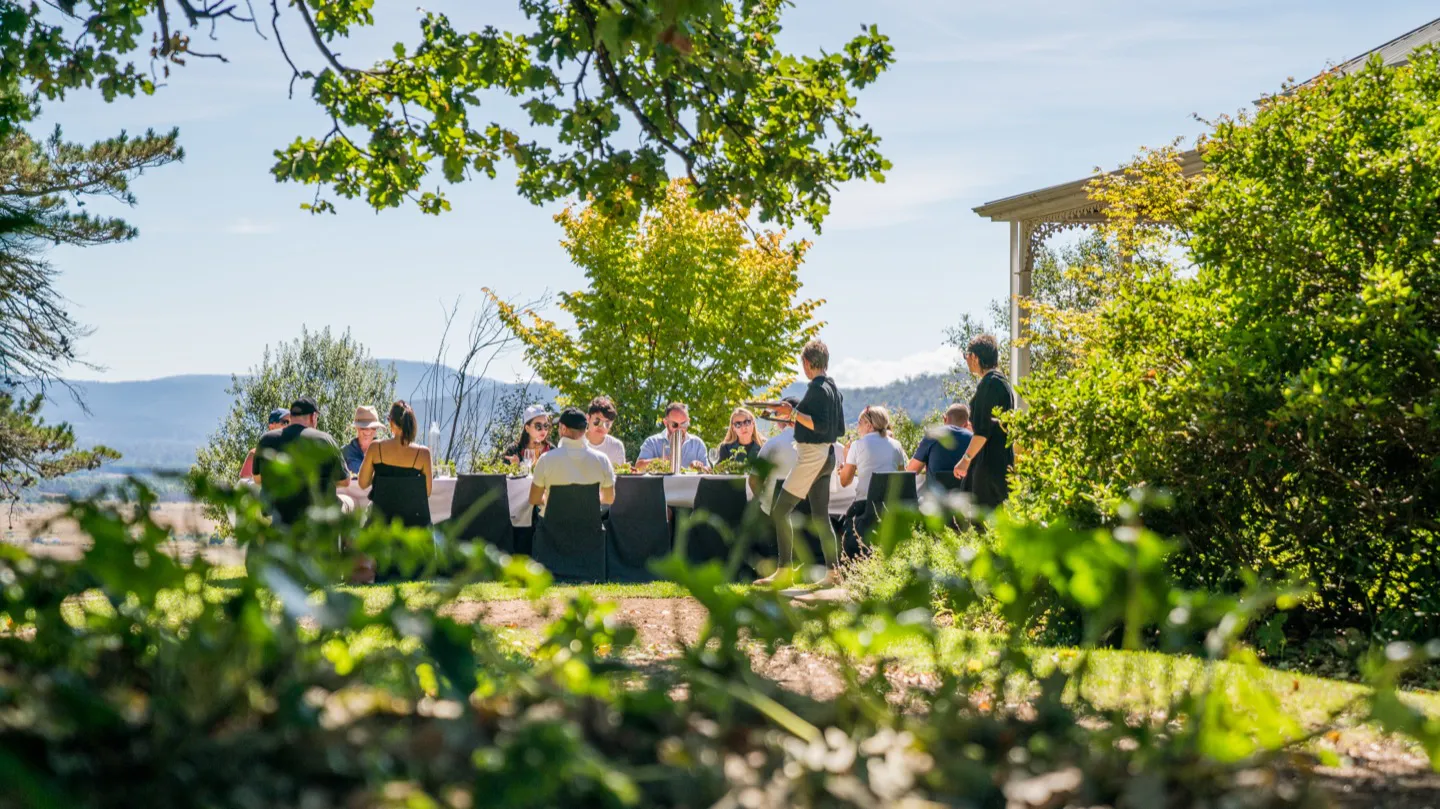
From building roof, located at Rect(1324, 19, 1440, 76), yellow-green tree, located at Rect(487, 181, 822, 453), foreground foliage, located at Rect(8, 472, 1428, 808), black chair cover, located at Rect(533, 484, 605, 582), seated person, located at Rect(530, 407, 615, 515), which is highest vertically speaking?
building roof, located at Rect(1324, 19, 1440, 76)

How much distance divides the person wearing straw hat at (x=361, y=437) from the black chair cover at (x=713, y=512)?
9.52ft

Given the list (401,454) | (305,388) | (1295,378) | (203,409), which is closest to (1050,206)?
(401,454)

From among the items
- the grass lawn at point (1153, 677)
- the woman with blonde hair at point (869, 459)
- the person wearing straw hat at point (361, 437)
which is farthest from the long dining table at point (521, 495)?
the grass lawn at point (1153, 677)

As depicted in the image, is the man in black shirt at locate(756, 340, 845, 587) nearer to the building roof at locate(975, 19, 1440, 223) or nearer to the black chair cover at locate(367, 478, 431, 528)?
the black chair cover at locate(367, 478, 431, 528)

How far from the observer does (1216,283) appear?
6.07 meters

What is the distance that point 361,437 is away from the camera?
425 inches

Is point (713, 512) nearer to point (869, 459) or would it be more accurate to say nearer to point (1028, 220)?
point (869, 459)

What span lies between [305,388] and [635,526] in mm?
22242

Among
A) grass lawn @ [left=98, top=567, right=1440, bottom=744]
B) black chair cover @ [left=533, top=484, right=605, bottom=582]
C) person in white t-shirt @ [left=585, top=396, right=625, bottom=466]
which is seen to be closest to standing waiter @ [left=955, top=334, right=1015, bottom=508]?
grass lawn @ [left=98, top=567, right=1440, bottom=744]

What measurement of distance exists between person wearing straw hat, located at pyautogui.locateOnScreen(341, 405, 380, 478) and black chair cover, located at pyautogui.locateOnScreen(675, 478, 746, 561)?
9.52ft

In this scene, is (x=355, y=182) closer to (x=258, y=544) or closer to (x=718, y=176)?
(x=718, y=176)

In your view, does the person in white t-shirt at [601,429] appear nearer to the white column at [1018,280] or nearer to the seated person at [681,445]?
the seated person at [681,445]

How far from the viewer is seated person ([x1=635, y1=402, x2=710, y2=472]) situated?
430 inches

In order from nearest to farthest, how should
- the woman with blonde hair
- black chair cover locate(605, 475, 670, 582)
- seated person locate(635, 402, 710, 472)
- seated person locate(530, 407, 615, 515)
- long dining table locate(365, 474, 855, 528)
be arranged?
seated person locate(530, 407, 615, 515)
black chair cover locate(605, 475, 670, 582)
the woman with blonde hair
long dining table locate(365, 474, 855, 528)
seated person locate(635, 402, 710, 472)
